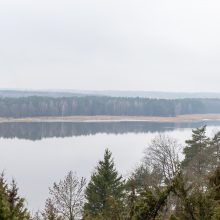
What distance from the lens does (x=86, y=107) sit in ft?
566

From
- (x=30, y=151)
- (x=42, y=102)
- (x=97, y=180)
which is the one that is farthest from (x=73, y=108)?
(x=97, y=180)

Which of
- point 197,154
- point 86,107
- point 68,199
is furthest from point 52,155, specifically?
point 86,107

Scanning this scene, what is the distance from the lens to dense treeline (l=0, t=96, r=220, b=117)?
158500 mm

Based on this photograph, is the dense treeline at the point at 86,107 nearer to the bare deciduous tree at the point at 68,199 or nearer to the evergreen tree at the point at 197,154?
the evergreen tree at the point at 197,154

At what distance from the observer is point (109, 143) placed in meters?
80.8

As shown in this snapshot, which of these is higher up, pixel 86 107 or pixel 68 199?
pixel 86 107

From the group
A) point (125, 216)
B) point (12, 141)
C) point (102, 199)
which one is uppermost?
point (125, 216)

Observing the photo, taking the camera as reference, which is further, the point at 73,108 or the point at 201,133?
the point at 73,108

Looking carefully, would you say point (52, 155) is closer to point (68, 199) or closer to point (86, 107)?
point (68, 199)

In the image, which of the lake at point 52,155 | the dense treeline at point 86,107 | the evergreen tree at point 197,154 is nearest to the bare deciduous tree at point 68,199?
the lake at point 52,155

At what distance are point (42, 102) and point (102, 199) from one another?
14565 cm

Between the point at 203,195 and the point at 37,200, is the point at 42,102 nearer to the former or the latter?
the point at 37,200

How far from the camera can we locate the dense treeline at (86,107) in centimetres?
15850

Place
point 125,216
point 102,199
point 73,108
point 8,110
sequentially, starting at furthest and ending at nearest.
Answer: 1. point 73,108
2. point 8,110
3. point 102,199
4. point 125,216
